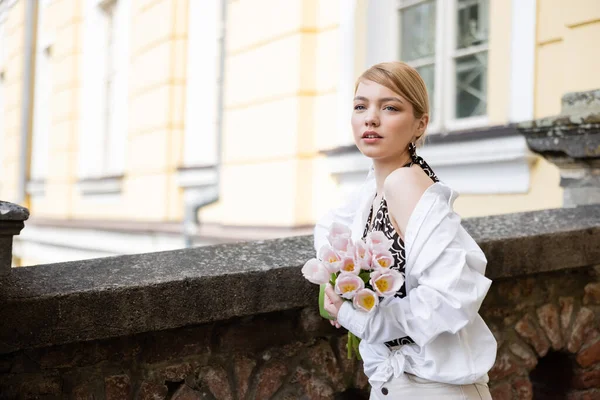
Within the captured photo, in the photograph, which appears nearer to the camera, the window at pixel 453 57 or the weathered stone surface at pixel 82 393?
the weathered stone surface at pixel 82 393

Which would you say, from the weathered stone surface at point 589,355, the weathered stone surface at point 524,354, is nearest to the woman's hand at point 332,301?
the weathered stone surface at point 524,354

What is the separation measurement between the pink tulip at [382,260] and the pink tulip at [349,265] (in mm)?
40

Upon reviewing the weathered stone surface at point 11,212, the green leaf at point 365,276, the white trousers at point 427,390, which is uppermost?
the weathered stone surface at point 11,212

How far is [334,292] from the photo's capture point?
4.99 feet

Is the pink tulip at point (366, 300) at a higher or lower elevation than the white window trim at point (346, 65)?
lower

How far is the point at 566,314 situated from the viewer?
2758 millimetres

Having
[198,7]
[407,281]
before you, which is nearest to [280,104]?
[198,7]

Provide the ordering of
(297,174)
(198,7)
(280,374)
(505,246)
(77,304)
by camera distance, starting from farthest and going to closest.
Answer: (198,7) < (297,174) < (505,246) < (280,374) < (77,304)

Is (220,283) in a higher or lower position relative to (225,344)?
higher

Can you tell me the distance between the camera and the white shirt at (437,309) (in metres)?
1.43

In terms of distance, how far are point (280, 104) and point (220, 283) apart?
3.85 m

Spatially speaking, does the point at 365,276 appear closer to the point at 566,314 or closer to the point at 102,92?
the point at 566,314

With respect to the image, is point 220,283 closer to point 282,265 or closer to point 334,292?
point 282,265

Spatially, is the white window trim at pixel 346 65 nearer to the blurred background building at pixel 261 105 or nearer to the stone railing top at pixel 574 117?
the blurred background building at pixel 261 105
